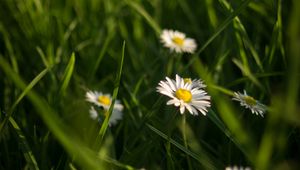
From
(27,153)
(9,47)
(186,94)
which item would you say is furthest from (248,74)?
(9,47)

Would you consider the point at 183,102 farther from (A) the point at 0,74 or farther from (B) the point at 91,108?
(A) the point at 0,74

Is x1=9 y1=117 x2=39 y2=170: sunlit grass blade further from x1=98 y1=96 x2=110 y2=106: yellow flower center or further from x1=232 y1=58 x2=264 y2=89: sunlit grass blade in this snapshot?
x1=232 y1=58 x2=264 y2=89: sunlit grass blade

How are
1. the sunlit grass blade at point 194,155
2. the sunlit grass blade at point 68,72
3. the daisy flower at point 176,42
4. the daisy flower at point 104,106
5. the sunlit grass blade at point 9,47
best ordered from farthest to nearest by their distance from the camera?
the daisy flower at point 176,42 → the sunlit grass blade at point 9,47 → the daisy flower at point 104,106 → the sunlit grass blade at point 68,72 → the sunlit grass blade at point 194,155

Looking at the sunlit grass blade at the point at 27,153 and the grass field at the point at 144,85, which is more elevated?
the grass field at the point at 144,85

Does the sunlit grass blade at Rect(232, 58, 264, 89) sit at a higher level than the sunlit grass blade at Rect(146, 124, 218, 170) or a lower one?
higher

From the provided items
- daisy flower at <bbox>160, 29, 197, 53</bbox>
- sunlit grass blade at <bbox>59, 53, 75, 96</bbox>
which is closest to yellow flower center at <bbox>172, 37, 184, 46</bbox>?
daisy flower at <bbox>160, 29, 197, 53</bbox>

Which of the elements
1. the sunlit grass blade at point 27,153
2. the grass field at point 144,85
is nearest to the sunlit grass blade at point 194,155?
the grass field at point 144,85

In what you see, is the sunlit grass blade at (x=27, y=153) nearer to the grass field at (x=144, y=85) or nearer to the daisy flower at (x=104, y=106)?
the grass field at (x=144, y=85)

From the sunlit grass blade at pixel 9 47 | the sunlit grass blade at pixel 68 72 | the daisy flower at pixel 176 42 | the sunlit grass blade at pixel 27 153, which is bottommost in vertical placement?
the sunlit grass blade at pixel 27 153
